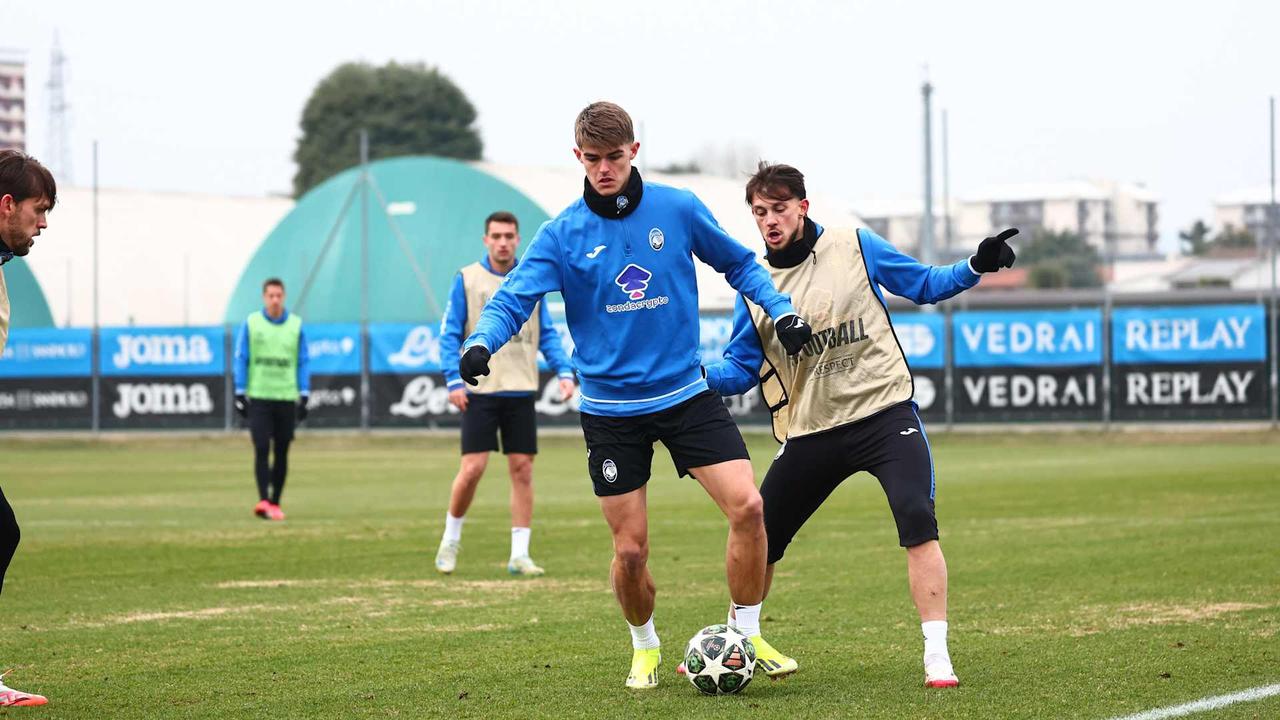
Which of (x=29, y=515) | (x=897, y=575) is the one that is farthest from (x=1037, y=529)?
(x=29, y=515)

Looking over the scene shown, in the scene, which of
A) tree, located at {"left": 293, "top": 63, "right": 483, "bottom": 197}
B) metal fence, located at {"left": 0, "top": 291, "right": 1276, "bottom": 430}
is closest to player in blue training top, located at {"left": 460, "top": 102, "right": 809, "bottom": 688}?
metal fence, located at {"left": 0, "top": 291, "right": 1276, "bottom": 430}

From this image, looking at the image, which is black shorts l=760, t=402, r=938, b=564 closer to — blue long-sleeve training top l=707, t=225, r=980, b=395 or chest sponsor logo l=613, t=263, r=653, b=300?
blue long-sleeve training top l=707, t=225, r=980, b=395

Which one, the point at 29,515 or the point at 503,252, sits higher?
the point at 503,252

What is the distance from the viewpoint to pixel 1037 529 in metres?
13.8

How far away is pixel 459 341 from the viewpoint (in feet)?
38.8

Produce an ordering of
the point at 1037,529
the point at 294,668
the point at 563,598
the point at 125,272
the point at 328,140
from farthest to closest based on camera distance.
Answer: the point at 328,140 < the point at 125,272 < the point at 1037,529 < the point at 563,598 < the point at 294,668

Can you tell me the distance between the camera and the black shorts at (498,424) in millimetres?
11930

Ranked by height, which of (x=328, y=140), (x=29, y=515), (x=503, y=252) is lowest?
(x=29, y=515)

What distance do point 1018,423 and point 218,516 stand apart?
1647cm

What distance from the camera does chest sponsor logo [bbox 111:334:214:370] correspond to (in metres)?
32.3

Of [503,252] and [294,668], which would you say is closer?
[294,668]

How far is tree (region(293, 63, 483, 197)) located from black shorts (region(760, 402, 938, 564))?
8457 cm

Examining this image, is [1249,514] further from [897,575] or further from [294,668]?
[294,668]

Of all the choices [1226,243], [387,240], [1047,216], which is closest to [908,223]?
[1047,216]
